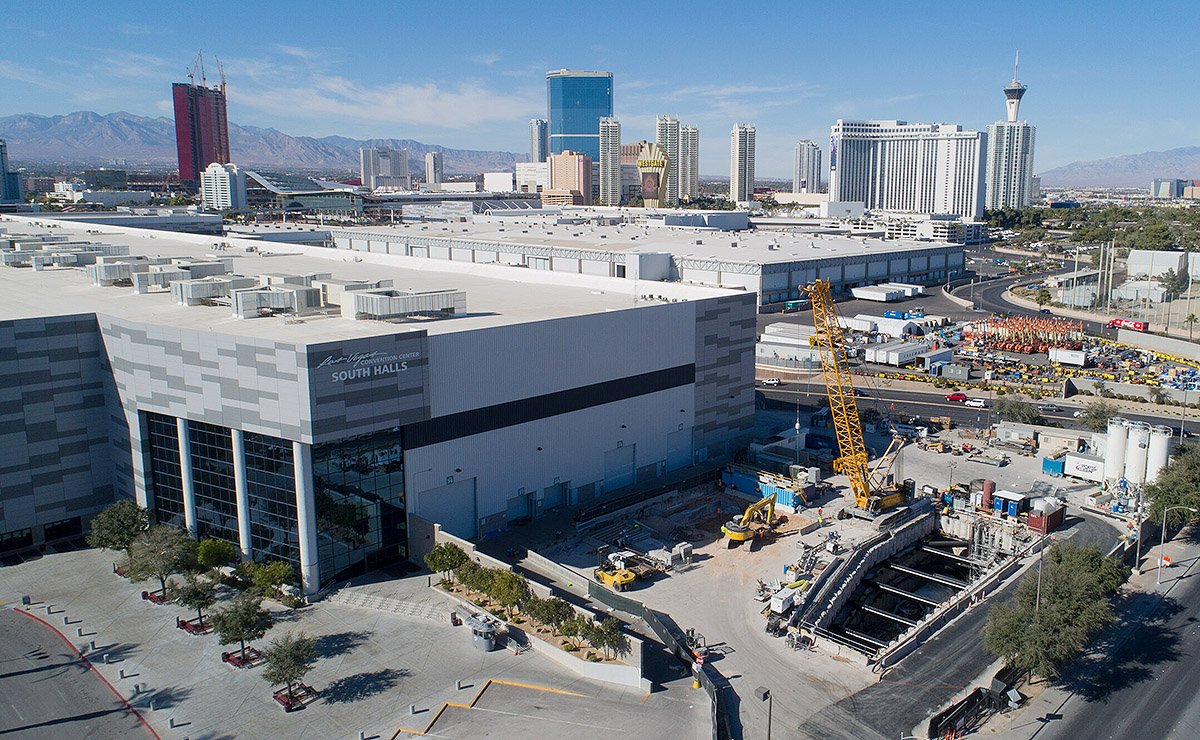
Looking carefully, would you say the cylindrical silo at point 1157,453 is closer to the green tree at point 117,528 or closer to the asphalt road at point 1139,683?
the asphalt road at point 1139,683

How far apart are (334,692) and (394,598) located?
732cm

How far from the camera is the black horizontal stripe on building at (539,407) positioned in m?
42.9

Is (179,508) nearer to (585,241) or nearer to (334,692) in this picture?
(334,692)

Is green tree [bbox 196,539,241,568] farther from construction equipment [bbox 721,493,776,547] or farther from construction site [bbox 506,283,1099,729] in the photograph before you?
construction equipment [bbox 721,493,776,547]

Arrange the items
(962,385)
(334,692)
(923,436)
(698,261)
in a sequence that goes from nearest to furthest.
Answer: (334,692), (923,436), (962,385), (698,261)

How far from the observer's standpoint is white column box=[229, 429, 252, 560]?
4047cm

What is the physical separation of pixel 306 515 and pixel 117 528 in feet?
33.5

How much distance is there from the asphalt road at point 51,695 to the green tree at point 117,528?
6016 mm

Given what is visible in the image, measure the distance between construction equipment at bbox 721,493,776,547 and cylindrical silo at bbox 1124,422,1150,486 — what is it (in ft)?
69.4

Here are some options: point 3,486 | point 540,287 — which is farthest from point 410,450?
point 540,287

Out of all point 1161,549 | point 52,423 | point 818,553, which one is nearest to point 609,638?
point 818,553

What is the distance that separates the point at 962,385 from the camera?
81.4 m

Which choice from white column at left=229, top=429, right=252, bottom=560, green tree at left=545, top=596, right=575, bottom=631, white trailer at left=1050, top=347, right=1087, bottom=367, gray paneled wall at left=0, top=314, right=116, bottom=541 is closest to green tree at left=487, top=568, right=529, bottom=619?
green tree at left=545, top=596, right=575, bottom=631

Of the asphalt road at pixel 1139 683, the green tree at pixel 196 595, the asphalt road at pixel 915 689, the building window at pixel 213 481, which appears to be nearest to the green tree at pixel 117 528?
the building window at pixel 213 481
